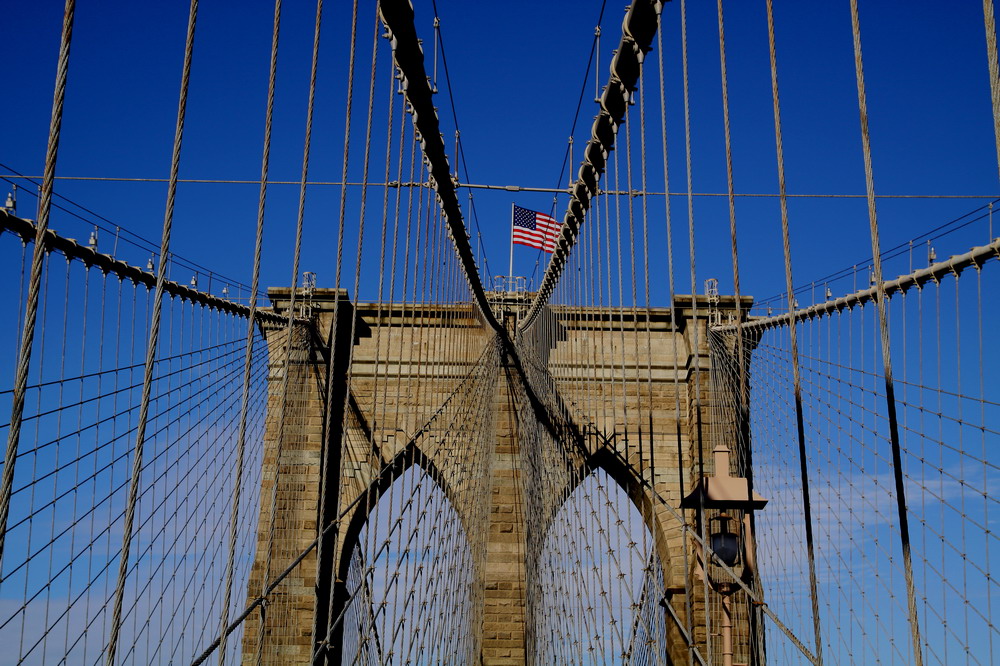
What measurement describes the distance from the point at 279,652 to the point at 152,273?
5085mm

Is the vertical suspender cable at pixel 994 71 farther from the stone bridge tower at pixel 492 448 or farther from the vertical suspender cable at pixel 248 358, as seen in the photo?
the stone bridge tower at pixel 492 448

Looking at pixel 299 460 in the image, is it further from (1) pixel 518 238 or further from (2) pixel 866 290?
(2) pixel 866 290

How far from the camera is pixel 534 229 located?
1317 centimetres

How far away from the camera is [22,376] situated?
6.37 feet

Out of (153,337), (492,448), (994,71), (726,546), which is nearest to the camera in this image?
(994,71)

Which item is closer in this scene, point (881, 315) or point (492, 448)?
point (881, 315)

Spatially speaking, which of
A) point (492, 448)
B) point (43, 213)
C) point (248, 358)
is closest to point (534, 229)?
point (492, 448)

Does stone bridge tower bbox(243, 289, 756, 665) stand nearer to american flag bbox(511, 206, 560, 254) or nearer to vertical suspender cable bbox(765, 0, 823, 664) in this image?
american flag bbox(511, 206, 560, 254)

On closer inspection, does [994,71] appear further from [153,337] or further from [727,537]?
[727,537]

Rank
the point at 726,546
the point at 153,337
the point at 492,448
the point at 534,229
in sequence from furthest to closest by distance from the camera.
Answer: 1. the point at 534,229
2. the point at 492,448
3. the point at 726,546
4. the point at 153,337

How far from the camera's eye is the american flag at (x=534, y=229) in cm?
1275

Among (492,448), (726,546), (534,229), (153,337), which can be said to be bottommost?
(726,546)

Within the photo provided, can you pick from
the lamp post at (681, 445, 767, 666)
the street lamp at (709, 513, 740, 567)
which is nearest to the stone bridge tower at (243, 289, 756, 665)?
the lamp post at (681, 445, 767, 666)

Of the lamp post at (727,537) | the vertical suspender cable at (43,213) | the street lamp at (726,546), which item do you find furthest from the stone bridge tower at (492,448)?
the vertical suspender cable at (43,213)
